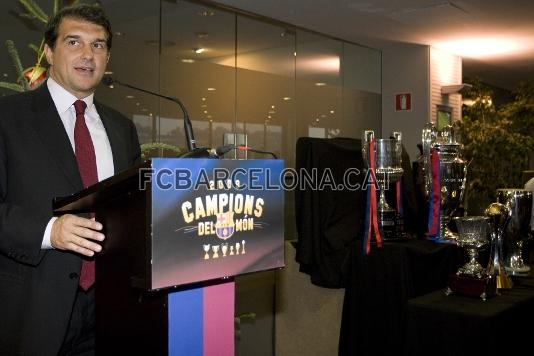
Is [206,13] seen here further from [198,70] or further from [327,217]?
[327,217]

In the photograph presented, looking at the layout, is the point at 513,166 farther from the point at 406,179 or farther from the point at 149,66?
the point at 149,66

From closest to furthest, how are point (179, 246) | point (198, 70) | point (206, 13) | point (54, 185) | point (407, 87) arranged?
point (179, 246), point (54, 185), point (198, 70), point (206, 13), point (407, 87)

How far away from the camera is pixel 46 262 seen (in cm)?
132

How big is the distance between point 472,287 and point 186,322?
4.77ft

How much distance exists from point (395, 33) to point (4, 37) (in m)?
4.11

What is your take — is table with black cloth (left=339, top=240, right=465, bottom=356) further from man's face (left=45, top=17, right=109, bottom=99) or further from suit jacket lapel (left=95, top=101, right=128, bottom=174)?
man's face (left=45, top=17, right=109, bottom=99)

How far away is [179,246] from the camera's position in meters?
1.04

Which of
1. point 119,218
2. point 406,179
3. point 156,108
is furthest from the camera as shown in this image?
point 156,108

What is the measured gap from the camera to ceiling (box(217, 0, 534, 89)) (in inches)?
190

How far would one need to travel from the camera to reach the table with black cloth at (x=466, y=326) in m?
1.93

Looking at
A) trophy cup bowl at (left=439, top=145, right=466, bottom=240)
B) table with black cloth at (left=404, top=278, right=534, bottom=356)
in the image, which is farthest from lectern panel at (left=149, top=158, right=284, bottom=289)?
trophy cup bowl at (left=439, top=145, right=466, bottom=240)

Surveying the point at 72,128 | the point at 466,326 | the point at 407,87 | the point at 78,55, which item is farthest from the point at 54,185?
the point at 407,87

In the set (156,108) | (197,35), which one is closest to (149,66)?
(156,108)

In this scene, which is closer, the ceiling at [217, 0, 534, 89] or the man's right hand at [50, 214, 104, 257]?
the man's right hand at [50, 214, 104, 257]
